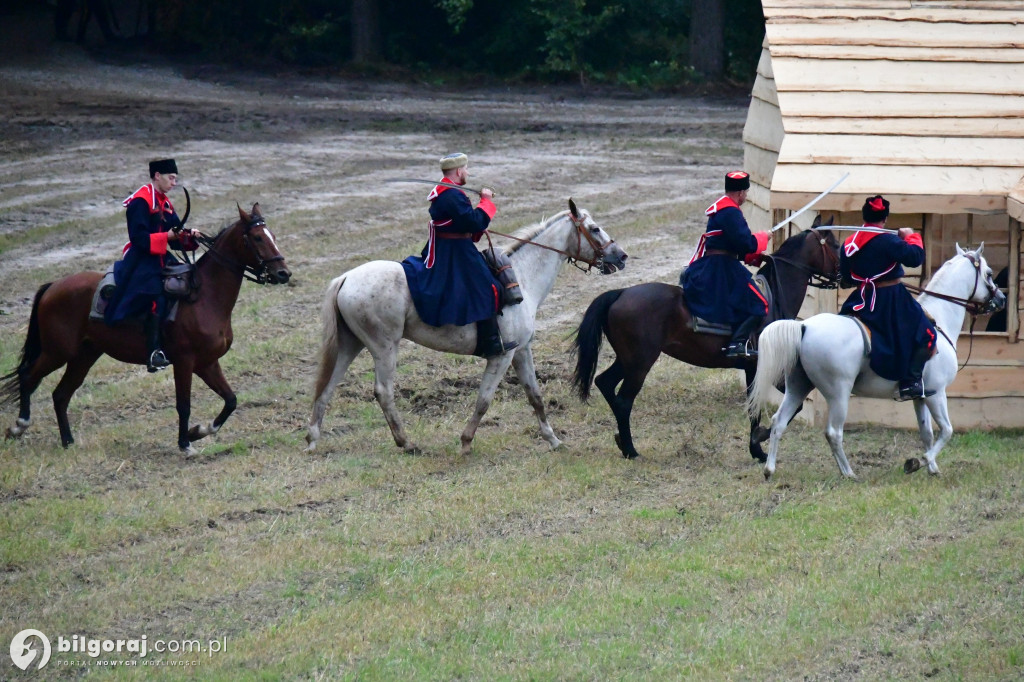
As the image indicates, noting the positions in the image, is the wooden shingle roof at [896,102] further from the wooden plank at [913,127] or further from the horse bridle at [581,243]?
the horse bridle at [581,243]

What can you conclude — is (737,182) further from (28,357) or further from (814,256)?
(28,357)

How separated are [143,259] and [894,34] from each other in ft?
23.6

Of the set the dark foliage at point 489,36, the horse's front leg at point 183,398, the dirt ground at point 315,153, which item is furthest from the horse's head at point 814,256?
the dark foliage at point 489,36

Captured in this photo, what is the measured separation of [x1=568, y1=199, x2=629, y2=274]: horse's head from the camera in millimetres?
10727

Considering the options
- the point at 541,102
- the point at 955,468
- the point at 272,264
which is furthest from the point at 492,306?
the point at 541,102

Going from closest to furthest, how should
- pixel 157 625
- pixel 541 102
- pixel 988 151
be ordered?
pixel 157 625
pixel 988 151
pixel 541 102

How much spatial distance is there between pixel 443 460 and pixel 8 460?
341cm

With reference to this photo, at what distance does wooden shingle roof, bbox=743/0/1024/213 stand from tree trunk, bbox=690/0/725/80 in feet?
56.8

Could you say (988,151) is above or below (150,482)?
above

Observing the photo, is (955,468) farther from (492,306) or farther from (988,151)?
(492,306)

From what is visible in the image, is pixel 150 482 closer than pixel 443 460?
Yes

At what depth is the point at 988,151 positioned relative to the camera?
11.2 meters

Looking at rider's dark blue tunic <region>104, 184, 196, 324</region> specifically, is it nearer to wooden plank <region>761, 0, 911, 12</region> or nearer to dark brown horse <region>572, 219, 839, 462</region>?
dark brown horse <region>572, 219, 839, 462</region>

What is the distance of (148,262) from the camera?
10281mm
